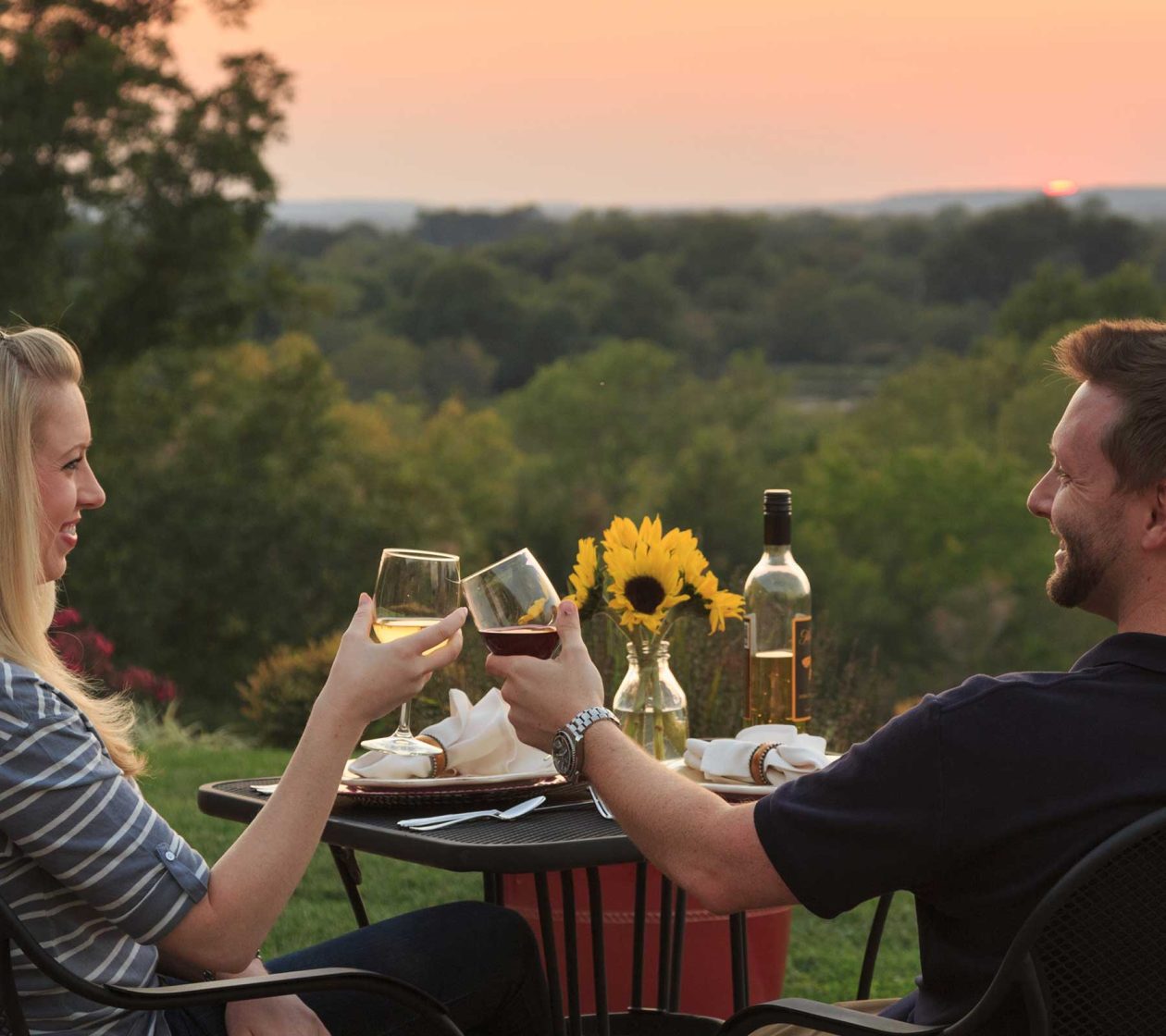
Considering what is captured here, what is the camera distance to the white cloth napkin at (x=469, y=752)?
2.47 m

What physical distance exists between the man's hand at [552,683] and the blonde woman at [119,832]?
12 centimetres

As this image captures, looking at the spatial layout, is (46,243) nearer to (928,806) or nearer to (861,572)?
(928,806)

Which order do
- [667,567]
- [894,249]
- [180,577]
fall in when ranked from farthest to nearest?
[894,249] → [180,577] → [667,567]

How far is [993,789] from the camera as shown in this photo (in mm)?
1686

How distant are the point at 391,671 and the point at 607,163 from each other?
139 feet

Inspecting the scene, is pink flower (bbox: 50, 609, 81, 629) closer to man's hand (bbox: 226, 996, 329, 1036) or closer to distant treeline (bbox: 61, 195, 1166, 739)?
man's hand (bbox: 226, 996, 329, 1036)

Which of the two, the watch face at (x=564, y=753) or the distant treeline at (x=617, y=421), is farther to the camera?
the distant treeline at (x=617, y=421)

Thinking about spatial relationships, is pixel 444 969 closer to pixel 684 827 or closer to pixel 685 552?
pixel 684 827

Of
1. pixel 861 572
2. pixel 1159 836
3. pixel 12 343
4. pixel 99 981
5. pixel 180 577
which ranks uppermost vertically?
pixel 12 343

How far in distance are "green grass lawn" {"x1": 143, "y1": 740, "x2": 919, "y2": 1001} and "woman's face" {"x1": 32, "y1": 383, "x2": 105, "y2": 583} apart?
3.02 metres

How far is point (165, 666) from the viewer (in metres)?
24.3

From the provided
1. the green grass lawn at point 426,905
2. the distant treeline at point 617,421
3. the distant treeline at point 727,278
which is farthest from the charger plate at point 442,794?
the distant treeline at point 727,278

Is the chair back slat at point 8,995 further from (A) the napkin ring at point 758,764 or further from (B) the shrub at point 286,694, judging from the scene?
(B) the shrub at point 286,694

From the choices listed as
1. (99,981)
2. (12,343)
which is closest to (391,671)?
(99,981)
